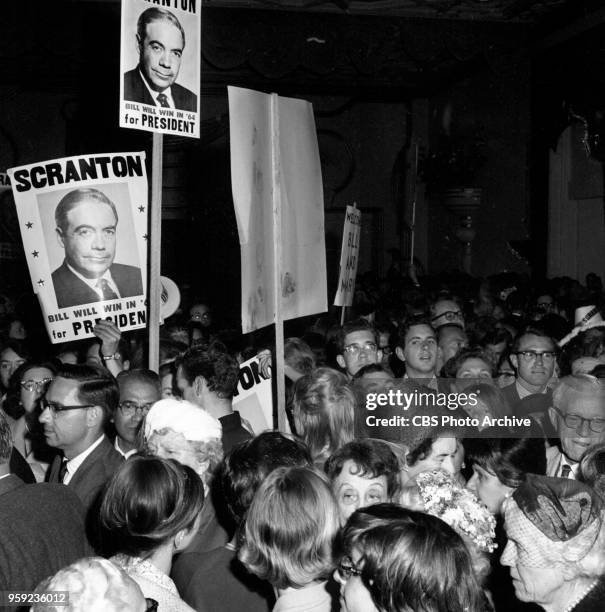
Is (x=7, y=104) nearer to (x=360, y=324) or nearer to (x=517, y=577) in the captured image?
(x=360, y=324)

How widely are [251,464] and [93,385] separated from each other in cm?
121

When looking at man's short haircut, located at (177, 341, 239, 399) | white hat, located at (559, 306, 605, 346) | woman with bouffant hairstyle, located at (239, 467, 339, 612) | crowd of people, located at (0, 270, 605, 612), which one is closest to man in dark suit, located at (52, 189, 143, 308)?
crowd of people, located at (0, 270, 605, 612)

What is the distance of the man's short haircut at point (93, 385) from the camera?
372cm

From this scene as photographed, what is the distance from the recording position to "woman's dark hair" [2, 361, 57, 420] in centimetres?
466

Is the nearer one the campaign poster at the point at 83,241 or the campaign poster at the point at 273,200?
the campaign poster at the point at 273,200

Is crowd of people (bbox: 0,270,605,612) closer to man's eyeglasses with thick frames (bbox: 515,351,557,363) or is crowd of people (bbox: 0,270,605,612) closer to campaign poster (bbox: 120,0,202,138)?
man's eyeglasses with thick frames (bbox: 515,351,557,363)

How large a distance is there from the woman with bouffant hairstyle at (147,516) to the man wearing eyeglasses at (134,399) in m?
1.52

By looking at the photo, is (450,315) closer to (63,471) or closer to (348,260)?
(348,260)

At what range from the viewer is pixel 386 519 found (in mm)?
2055

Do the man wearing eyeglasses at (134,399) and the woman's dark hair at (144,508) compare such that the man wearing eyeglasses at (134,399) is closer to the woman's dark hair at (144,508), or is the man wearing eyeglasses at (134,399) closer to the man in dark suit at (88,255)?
Answer: the man in dark suit at (88,255)

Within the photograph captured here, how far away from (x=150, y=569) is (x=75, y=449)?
1.34 meters

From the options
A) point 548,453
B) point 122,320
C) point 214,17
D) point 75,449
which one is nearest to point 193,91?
point 122,320

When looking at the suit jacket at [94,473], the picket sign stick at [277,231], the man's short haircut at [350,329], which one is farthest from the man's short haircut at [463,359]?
the suit jacket at [94,473]

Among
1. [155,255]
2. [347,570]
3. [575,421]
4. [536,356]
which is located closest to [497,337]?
[536,356]
